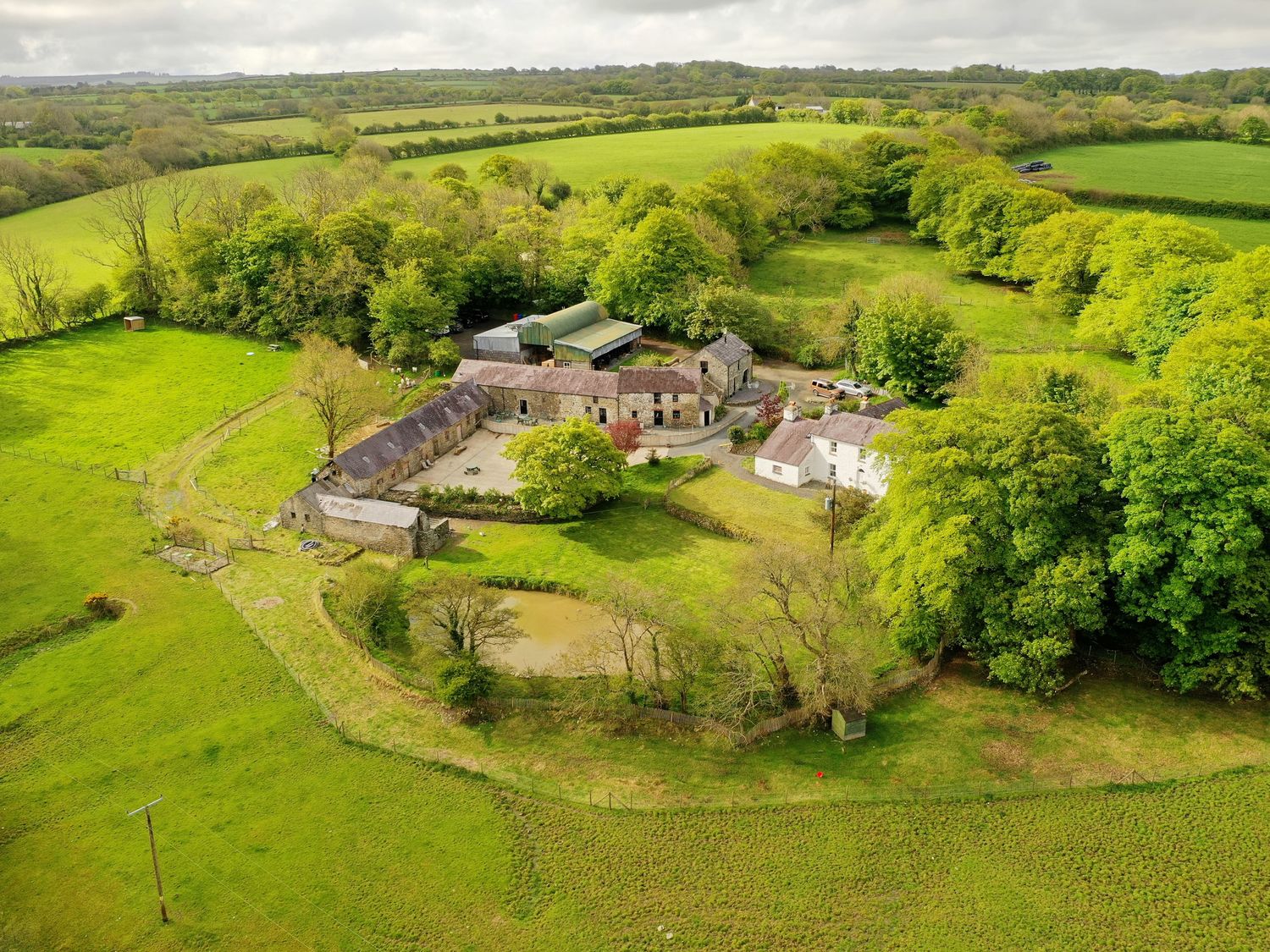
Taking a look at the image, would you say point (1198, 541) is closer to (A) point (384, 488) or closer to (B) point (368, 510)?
(B) point (368, 510)

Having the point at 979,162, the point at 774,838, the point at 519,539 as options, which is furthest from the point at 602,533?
the point at 979,162

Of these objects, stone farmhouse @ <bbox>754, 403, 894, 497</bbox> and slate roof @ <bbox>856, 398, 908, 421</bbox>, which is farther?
slate roof @ <bbox>856, 398, 908, 421</bbox>

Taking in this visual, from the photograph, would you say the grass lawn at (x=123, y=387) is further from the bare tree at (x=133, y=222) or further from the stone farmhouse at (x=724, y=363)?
the stone farmhouse at (x=724, y=363)

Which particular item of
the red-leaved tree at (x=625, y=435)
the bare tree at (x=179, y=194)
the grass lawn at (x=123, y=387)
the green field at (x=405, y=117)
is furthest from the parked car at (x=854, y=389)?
the green field at (x=405, y=117)

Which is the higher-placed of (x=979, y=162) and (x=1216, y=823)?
(x=979, y=162)

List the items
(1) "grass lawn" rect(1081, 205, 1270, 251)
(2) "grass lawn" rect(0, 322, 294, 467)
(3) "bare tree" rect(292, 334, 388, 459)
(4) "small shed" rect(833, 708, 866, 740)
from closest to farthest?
(4) "small shed" rect(833, 708, 866, 740) → (3) "bare tree" rect(292, 334, 388, 459) → (2) "grass lawn" rect(0, 322, 294, 467) → (1) "grass lawn" rect(1081, 205, 1270, 251)

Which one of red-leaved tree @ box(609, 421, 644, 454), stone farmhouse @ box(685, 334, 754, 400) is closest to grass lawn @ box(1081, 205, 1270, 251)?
stone farmhouse @ box(685, 334, 754, 400)

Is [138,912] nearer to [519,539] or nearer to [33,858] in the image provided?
[33,858]

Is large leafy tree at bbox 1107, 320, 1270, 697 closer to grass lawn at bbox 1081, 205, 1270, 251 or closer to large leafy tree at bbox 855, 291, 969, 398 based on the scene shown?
large leafy tree at bbox 855, 291, 969, 398
